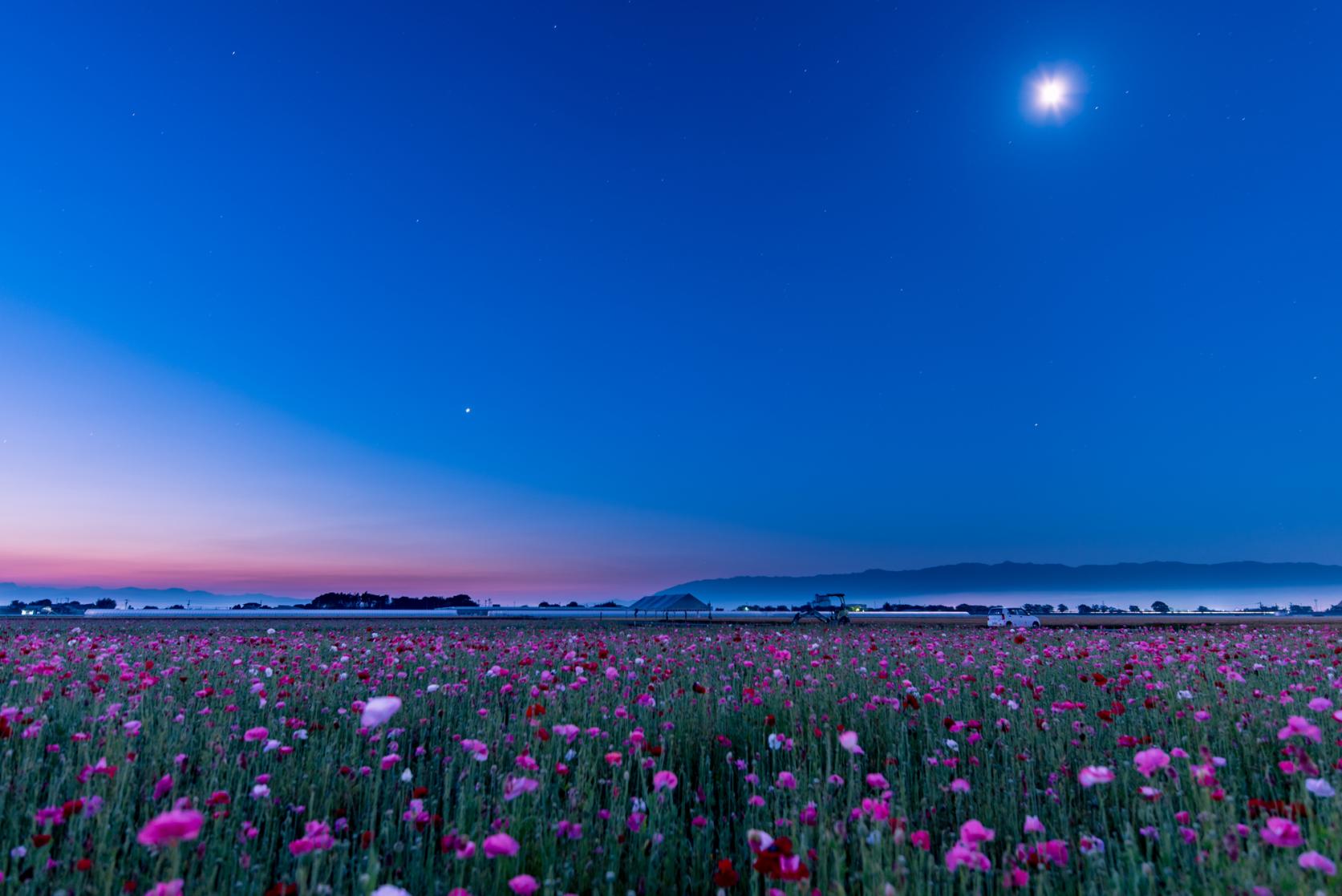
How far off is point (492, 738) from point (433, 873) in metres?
2.41

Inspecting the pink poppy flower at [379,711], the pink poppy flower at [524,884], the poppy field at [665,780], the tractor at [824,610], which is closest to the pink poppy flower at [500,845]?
the poppy field at [665,780]

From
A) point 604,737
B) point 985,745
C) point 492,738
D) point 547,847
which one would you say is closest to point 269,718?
point 492,738

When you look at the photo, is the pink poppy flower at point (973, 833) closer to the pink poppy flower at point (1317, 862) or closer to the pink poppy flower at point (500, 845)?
the pink poppy flower at point (1317, 862)

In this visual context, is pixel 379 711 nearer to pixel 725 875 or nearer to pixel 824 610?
pixel 725 875

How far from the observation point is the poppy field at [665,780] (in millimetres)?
3350

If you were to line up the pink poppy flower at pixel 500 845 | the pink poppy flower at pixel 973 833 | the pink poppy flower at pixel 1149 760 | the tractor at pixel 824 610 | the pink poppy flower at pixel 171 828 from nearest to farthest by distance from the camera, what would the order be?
the pink poppy flower at pixel 171 828 → the pink poppy flower at pixel 500 845 → the pink poppy flower at pixel 973 833 → the pink poppy flower at pixel 1149 760 → the tractor at pixel 824 610

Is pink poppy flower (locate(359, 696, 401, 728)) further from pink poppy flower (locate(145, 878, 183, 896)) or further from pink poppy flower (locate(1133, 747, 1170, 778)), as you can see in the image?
pink poppy flower (locate(1133, 747, 1170, 778))

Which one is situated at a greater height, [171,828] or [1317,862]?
[171,828]

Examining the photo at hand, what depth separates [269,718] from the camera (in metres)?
6.95

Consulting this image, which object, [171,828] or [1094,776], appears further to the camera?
[1094,776]

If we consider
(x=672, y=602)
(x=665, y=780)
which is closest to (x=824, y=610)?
(x=672, y=602)

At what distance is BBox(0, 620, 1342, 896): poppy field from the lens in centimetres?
335

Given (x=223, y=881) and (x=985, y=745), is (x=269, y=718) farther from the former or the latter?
(x=985, y=745)

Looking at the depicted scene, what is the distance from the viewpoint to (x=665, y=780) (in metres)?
3.64
